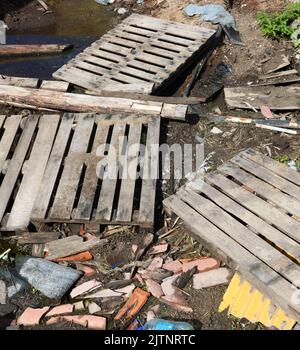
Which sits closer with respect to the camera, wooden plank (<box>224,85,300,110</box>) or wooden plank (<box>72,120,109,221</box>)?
wooden plank (<box>72,120,109,221</box>)

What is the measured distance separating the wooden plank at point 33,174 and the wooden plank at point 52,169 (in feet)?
0.20

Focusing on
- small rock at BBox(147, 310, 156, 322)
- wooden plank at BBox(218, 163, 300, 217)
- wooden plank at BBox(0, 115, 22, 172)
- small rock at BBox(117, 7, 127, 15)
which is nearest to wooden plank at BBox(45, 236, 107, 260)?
small rock at BBox(147, 310, 156, 322)

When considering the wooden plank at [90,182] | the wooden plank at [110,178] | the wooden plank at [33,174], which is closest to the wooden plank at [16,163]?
the wooden plank at [33,174]

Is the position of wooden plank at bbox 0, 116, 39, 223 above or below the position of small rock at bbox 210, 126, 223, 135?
below

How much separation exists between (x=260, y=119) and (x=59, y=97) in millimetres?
2322

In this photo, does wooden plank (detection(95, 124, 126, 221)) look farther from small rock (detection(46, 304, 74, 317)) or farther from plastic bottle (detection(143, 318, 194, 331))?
plastic bottle (detection(143, 318, 194, 331))

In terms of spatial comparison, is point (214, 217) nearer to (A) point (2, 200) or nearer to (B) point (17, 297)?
(B) point (17, 297)

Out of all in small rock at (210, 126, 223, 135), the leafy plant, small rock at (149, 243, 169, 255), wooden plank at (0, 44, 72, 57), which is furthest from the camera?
wooden plank at (0, 44, 72, 57)

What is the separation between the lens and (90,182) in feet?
13.1

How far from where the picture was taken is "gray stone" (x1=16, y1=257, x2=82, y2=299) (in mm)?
3330

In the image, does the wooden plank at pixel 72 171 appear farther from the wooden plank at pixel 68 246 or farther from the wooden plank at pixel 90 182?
the wooden plank at pixel 68 246

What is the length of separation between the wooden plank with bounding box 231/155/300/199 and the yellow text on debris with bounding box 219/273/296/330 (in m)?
0.95

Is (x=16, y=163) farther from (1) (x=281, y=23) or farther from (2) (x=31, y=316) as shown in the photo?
(1) (x=281, y=23)

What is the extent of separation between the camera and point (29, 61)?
6305mm
